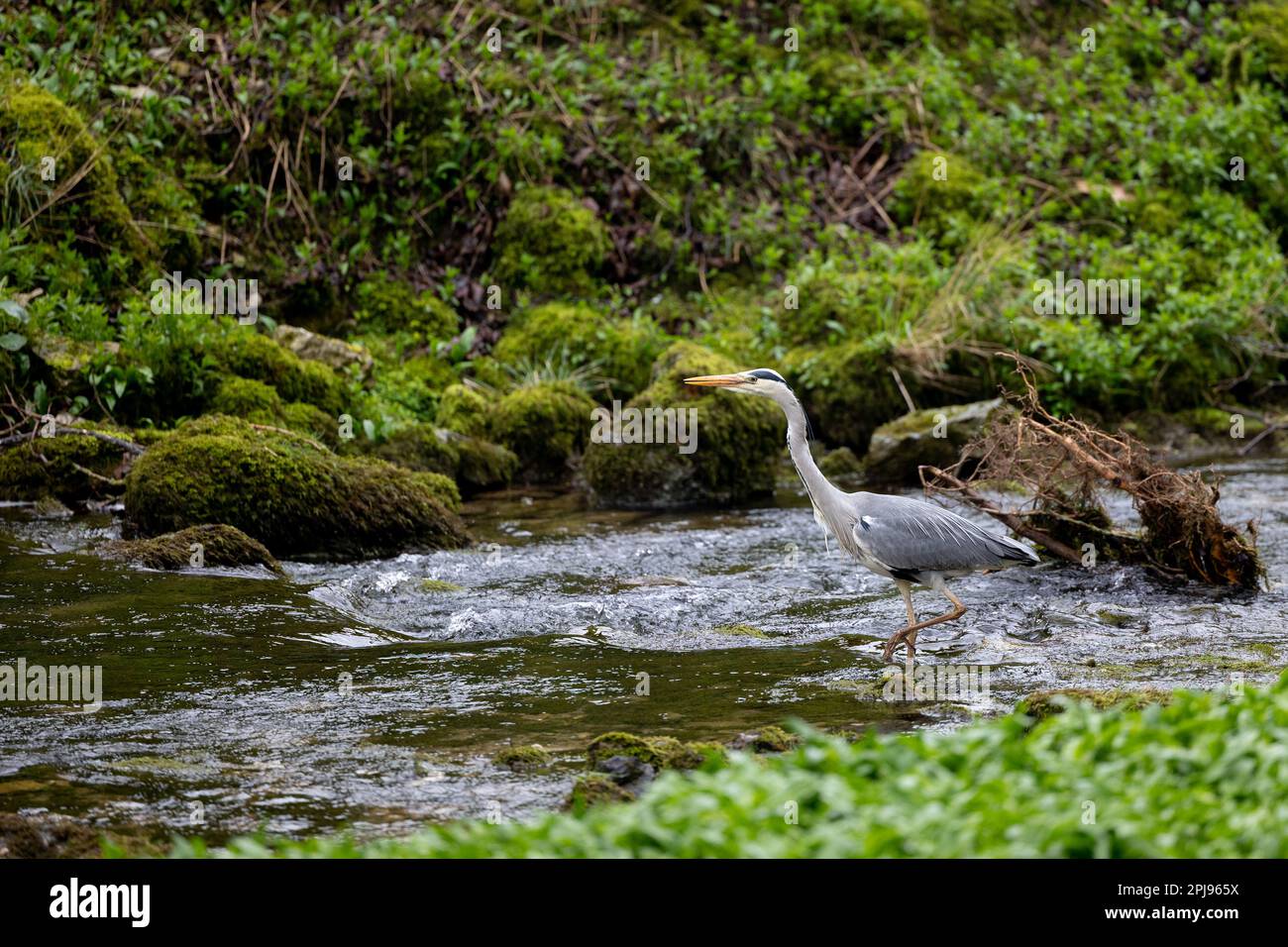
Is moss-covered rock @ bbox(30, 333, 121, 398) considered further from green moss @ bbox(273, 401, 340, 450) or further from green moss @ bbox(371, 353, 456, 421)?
green moss @ bbox(371, 353, 456, 421)

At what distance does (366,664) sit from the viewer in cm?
733

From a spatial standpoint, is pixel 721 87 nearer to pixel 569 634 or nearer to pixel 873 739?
pixel 569 634

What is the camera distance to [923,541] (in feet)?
25.9

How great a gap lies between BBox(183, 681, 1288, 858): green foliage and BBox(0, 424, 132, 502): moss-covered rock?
7.27 metres

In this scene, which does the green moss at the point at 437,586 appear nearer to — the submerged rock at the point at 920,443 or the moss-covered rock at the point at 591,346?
the submerged rock at the point at 920,443

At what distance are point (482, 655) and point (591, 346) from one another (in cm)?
740

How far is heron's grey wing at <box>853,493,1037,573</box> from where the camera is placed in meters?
7.89

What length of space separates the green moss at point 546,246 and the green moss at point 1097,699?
10.4m

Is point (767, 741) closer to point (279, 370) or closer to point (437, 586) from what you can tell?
point (437, 586)

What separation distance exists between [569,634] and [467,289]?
8322mm

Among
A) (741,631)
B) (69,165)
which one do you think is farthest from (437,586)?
(69,165)

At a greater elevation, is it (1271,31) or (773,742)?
(1271,31)

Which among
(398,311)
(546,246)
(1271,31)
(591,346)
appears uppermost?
(1271,31)
